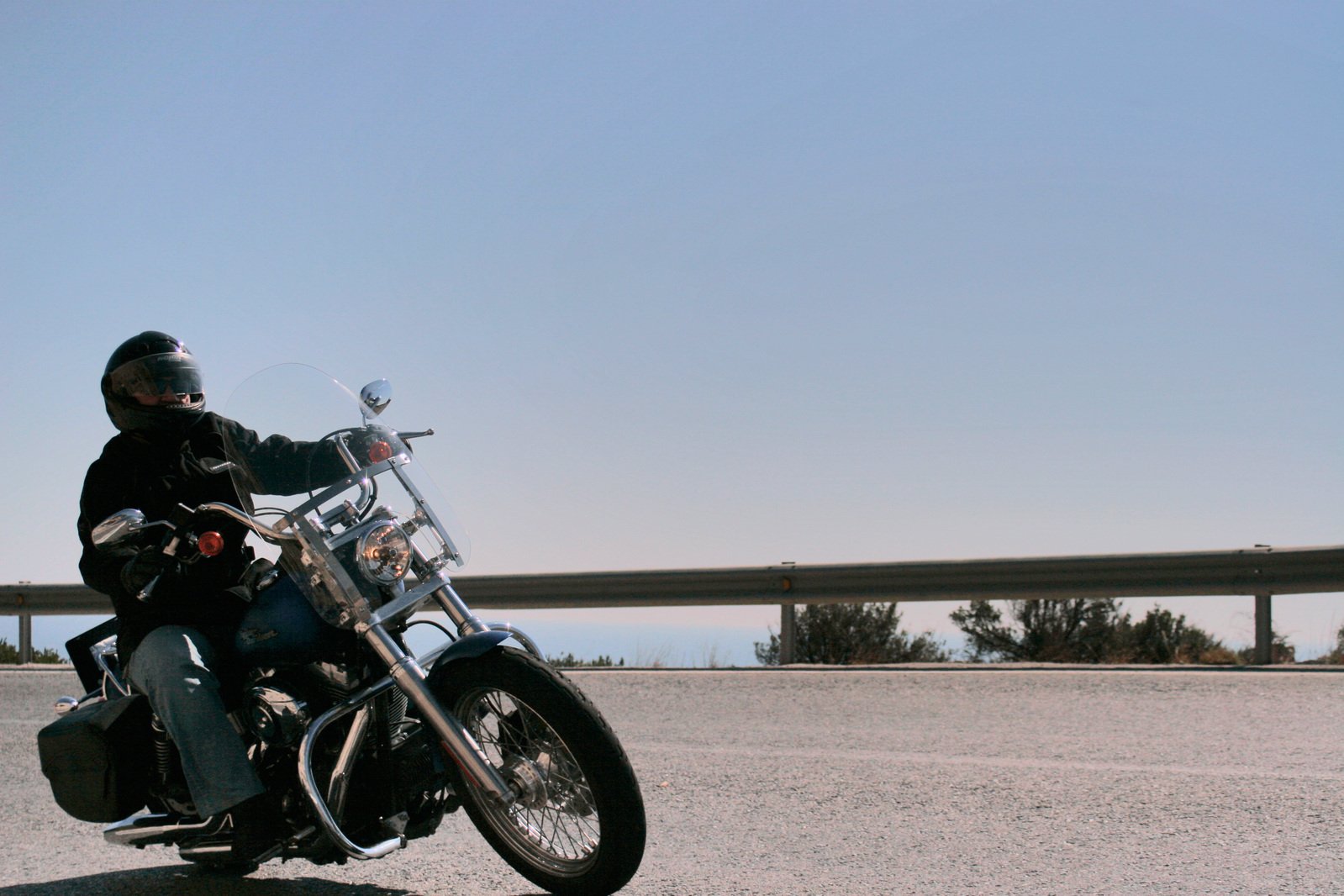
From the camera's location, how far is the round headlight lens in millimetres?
3691

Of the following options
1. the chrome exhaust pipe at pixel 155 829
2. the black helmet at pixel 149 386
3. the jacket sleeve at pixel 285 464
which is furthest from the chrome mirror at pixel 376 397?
the chrome exhaust pipe at pixel 155 829

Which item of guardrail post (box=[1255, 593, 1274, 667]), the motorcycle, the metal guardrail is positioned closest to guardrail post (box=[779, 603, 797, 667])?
the metal guardrail

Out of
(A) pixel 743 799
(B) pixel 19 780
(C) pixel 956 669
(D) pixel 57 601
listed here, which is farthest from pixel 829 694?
(D) pixel 57 601

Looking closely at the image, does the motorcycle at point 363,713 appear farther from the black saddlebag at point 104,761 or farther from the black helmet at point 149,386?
the black helmet at point 149,386

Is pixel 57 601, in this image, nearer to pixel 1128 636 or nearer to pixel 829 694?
pixel 829 694

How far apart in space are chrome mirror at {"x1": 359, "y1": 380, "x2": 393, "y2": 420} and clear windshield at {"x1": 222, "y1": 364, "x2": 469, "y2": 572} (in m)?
0.09

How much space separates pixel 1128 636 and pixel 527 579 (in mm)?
5460

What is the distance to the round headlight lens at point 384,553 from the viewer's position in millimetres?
3691

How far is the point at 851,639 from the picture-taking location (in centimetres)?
1129

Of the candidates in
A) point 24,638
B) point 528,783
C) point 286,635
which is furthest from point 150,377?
point 24,638

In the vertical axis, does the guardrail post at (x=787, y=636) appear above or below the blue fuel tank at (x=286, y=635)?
below

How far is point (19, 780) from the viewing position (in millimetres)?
6289

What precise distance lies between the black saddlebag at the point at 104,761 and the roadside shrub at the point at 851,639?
24.9 ft

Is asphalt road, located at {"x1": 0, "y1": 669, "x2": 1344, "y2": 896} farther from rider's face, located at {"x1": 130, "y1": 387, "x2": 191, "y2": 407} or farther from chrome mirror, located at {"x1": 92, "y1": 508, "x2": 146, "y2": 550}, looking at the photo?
rider's face, located at {"x1": 130, "y1": 387, "x2": 191, "y2": 407}
